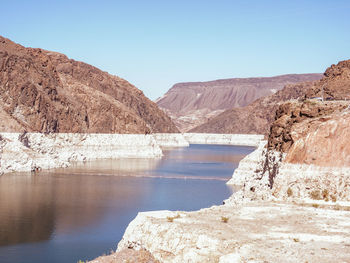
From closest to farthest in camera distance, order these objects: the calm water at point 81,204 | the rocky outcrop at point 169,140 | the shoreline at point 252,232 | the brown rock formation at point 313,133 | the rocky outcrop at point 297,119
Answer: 1. the shoreline at point 252,232
2. the brown rock formation at point 313,133
3. the calm water at point 81,204
4. the rocky outcrop at point 297,119
5. the rocky outcrop at point 169,140

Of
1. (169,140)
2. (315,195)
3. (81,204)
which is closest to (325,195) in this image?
(315,195)

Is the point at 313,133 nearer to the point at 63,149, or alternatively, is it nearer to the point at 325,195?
the point at 325,195

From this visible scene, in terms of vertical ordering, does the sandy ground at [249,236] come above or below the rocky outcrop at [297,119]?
below

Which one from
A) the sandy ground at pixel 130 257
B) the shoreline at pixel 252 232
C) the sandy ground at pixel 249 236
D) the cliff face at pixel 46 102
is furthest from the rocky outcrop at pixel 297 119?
the cliff face at pixel 46 102

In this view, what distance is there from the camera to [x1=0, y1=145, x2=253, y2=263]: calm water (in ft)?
88.6

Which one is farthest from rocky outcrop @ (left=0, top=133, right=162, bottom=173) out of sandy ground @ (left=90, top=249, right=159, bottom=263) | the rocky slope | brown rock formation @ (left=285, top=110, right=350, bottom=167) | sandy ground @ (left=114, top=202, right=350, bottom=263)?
sandy ground @ (left=114, top=202, right=350, bottom=263)

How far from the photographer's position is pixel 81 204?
4100 cm

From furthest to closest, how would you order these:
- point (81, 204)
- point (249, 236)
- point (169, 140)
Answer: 1. point (169, 140)
2. point (81, 204)
3. point (249, 236)

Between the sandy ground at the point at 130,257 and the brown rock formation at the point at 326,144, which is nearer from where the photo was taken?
the sandy ground at the point at 130,257

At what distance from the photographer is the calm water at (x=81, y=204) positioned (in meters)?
27.0

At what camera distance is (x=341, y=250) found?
14562 millimetres

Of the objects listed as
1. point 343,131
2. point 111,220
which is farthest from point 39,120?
point 343,131

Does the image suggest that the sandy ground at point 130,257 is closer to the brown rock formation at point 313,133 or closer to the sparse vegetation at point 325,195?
the sparse vegetation at point 325,195

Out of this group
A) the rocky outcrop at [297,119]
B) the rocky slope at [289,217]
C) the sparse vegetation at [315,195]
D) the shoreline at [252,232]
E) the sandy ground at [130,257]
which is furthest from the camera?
the rocky outcrop at [297,119]
